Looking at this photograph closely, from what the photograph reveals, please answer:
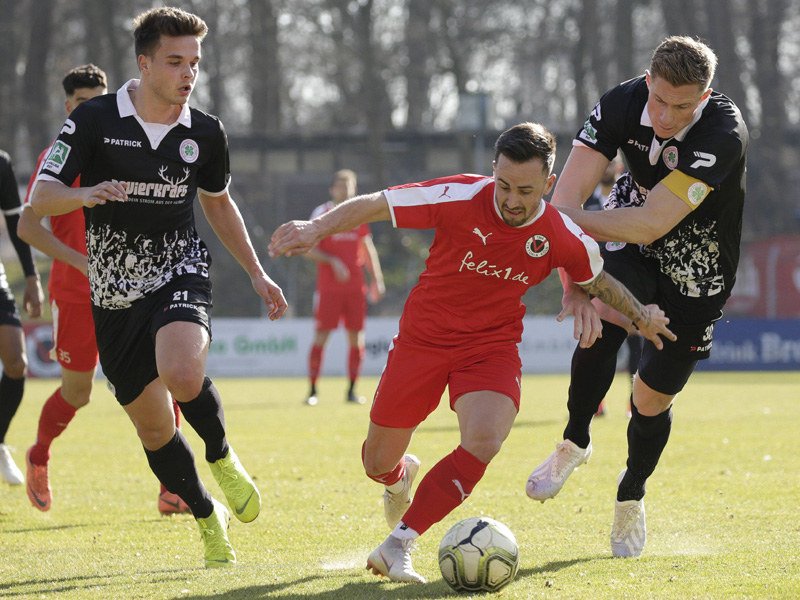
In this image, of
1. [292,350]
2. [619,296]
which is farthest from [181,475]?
[292,350]

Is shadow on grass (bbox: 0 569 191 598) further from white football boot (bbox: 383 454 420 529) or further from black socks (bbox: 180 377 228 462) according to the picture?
white football boot (bbox: 383 454 420 529)

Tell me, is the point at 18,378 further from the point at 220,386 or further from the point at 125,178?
the point at 220,386

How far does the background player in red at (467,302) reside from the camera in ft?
14.8

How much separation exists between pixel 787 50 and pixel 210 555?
32191mm

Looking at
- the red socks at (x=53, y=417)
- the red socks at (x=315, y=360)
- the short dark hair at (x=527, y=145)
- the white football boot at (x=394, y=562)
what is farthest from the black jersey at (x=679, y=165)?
the red socks at (x=315, y=360)

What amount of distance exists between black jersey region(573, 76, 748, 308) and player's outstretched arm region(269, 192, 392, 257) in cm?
117

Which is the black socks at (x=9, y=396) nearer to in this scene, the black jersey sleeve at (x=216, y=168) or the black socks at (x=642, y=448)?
the black jersey sleeve at (x=216, y=168)

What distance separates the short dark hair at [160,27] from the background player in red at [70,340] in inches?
66.7

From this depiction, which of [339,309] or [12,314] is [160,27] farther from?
[339,309]

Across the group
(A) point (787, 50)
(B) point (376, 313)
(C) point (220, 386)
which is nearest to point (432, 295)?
(C) point (220, 386)

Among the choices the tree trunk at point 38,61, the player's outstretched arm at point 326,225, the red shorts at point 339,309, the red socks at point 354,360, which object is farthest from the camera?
the tree trunk at point 38,61

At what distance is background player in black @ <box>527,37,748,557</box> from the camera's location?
15.4 feet

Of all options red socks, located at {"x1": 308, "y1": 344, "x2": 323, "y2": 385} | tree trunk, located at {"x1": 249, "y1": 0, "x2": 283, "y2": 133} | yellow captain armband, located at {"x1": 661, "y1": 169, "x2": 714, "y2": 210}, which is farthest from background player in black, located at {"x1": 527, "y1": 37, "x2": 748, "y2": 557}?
tree trunk, located at {"x1": 249, "y1": 0, "x2": 283, "y2": 133}

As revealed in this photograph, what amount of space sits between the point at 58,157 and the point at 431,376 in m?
1.91
